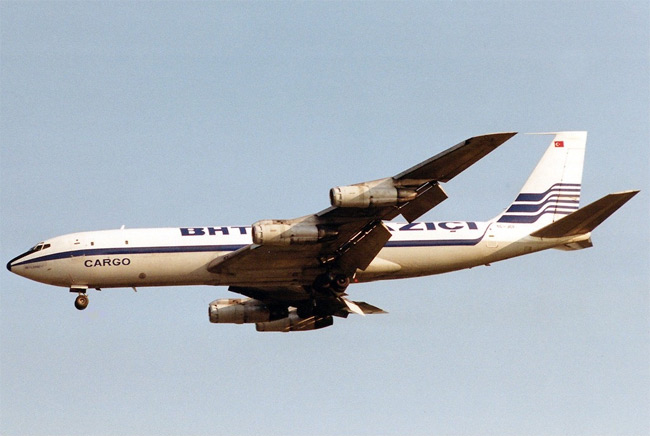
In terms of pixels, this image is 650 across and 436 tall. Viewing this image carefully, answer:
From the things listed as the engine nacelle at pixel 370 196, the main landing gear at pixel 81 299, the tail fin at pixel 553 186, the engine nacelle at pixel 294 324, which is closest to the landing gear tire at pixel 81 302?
→ the main landing gear at pixel 81 299

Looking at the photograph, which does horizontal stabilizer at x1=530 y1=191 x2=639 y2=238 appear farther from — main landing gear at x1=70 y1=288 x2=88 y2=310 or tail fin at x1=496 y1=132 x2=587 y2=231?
main landing gear at x1=70 y1=288 x2=88 y2=310

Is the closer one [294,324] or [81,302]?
[81,302]

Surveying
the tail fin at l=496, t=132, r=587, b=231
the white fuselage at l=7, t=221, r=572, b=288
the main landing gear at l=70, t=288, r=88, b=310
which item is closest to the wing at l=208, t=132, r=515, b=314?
the white fuselage at l=7, t=221, r=572, b=288

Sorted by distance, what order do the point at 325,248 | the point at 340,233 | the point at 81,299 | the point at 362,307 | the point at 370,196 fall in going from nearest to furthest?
the point at 370,196 → the point at 340,233 → the point at 325,248 → the point at 81,299 → the point at 362,307

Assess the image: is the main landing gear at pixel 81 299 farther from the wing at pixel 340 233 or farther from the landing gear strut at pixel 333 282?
the landing gear strut at pixel 333 282

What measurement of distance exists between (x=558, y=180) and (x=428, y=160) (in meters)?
15.5

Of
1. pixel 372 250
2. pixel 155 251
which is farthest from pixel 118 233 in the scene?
pixel 372 250

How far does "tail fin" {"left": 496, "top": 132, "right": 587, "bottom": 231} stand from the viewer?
163 ft

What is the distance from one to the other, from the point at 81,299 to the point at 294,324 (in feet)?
35.6

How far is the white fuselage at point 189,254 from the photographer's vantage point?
147 feet

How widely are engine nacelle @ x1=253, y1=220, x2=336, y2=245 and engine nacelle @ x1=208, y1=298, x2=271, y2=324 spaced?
10.3m

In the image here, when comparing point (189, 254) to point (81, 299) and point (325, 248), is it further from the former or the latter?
point (325, 248)

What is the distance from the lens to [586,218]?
147 ft

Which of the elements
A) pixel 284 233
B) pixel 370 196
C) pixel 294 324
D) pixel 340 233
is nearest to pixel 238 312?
pixel 294 324
